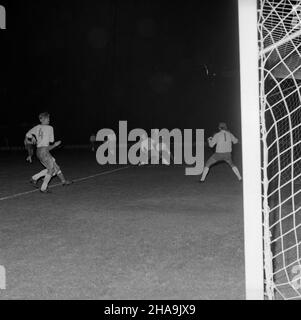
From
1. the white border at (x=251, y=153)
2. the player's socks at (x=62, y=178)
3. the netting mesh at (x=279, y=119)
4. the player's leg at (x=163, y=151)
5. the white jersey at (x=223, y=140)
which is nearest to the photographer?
the white border at (x=251, y=153)

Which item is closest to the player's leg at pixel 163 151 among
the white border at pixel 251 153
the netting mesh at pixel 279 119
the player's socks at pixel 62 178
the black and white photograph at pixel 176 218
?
the black and white photograph at pixel 176 218

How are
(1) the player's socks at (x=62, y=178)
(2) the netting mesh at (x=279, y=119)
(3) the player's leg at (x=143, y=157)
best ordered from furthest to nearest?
(3) the player's leg at (x=143, y=157)
(1) the player's socks at (x=62, y=178)
(2) the netting mesh at (x=279, y=119)

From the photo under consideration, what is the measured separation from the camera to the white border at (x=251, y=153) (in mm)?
3742

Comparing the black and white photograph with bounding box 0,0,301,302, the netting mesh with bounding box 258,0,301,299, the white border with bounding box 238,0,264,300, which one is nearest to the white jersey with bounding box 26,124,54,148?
the black and white photograph with bounding box 0,0,301,302

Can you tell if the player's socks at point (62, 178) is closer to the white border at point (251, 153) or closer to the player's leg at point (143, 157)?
the player's leg at point (143, 157)

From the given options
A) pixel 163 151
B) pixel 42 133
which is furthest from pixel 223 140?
pixel 163 151

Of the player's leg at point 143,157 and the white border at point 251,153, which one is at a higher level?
A: the player's leg at point 143,157

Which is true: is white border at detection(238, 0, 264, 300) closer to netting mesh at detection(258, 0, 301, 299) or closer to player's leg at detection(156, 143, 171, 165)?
netting mesh at detection(258, 0, 301, 299)

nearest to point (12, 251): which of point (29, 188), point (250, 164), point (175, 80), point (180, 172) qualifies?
point (250, 164)

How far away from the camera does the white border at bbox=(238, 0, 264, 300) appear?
3742 mm

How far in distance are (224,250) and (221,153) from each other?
23.1ft

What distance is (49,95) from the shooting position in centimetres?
4941

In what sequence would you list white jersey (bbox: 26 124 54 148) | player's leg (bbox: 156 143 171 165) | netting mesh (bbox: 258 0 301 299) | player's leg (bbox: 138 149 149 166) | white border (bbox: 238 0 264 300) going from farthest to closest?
player's leg (bbox: 156 143 171 165), player's leg (bbox: 138 149 149 166), white jersey (bbox: 26 124 54 148), netting mesh (bbox: 258 0 301 299), white border (bbox: 238 0 264 300)
